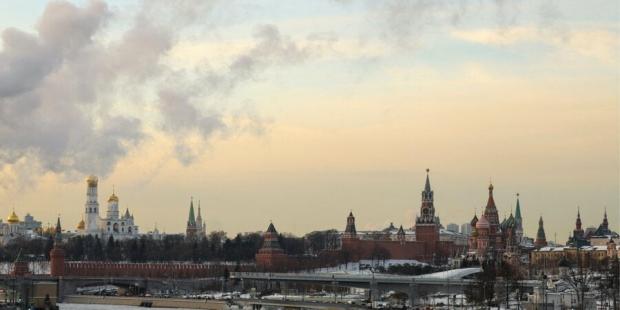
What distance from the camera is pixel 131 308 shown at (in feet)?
357

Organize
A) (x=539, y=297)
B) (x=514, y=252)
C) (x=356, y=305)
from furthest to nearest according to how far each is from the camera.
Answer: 1. (x=514, y=252)
2. (x=356, y=305)
3. (x=539, y=297)

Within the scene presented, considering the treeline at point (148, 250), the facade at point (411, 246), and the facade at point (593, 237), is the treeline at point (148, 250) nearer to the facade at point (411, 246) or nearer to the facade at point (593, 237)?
the facade at point (411, 246)

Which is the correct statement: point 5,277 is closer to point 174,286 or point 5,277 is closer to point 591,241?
point 174,286

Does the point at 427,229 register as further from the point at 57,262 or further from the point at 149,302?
the point at 149,302

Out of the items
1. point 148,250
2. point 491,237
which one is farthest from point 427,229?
point 148,250

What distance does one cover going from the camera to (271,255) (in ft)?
527

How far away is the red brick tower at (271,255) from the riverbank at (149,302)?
38032 mm

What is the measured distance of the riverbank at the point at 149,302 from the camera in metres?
107

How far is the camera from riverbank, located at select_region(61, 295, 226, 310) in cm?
10706

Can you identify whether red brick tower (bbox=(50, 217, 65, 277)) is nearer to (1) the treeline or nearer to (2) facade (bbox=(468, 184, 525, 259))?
Result: (1) the treeline

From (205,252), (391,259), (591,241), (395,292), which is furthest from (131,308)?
(591,241)

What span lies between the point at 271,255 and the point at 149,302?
156 feet

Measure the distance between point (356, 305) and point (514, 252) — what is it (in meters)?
63.9

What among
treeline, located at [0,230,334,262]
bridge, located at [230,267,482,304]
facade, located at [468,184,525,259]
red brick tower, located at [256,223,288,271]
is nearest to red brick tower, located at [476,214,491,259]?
facade, located at [468,184,525,259]
